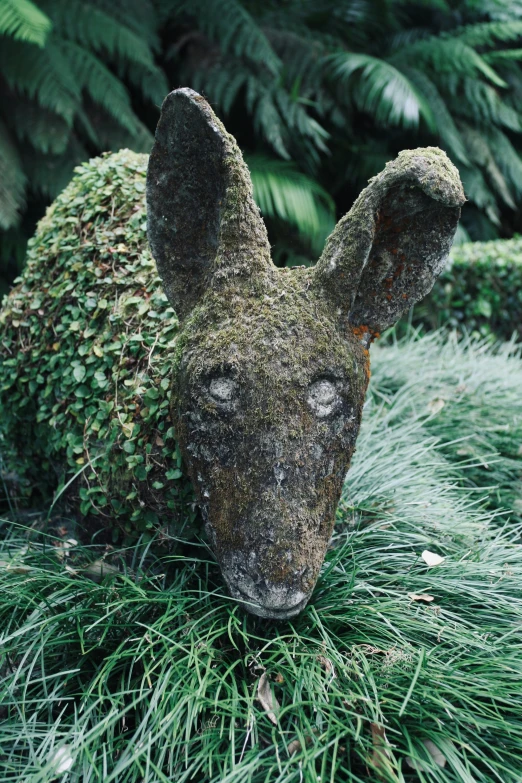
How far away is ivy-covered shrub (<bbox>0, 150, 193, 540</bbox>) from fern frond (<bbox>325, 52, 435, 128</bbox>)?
430cm

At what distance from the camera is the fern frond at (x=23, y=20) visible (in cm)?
452

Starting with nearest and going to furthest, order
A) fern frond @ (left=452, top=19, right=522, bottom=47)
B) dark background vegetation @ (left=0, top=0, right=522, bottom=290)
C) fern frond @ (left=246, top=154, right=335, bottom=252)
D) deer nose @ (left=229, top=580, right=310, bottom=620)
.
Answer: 1. deer nose @ (left=229, top=580, right=310, bottom=620)
2. dark background vegetation @ (left=0, top=0, right=522, bottom=290)
3. fern frond @ (left=246, top=154, right=335, bottom=252)
4. fern frond @ (left=452, top=19, right=522, bottom=47)

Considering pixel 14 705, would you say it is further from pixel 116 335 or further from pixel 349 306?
pixel 349 306

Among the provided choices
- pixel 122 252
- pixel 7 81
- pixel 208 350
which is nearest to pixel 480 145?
pixel 7 81

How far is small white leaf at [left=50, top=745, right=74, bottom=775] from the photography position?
1.71 m

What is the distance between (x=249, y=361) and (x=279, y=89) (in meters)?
5.55

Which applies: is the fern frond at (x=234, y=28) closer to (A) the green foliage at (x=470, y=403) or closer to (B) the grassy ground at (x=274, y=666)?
(A) the green foliage at (x=470, y=403)

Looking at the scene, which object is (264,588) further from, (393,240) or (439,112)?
(439,112)

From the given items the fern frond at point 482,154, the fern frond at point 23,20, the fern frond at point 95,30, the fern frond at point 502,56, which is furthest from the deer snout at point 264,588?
the fern frond at point 502,56

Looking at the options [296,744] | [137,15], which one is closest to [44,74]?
[137,15]

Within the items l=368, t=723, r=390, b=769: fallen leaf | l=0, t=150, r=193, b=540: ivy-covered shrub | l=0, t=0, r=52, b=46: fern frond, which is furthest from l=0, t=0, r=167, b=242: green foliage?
l=368, t=723, r=390, b=769: fallen leaf

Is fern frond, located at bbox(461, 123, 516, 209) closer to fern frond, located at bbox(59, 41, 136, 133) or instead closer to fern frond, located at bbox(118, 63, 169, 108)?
fern frond, located at bbox(118, 63, 169, 108)

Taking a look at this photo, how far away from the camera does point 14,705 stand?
200 centimetres

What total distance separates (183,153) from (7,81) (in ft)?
14.1
